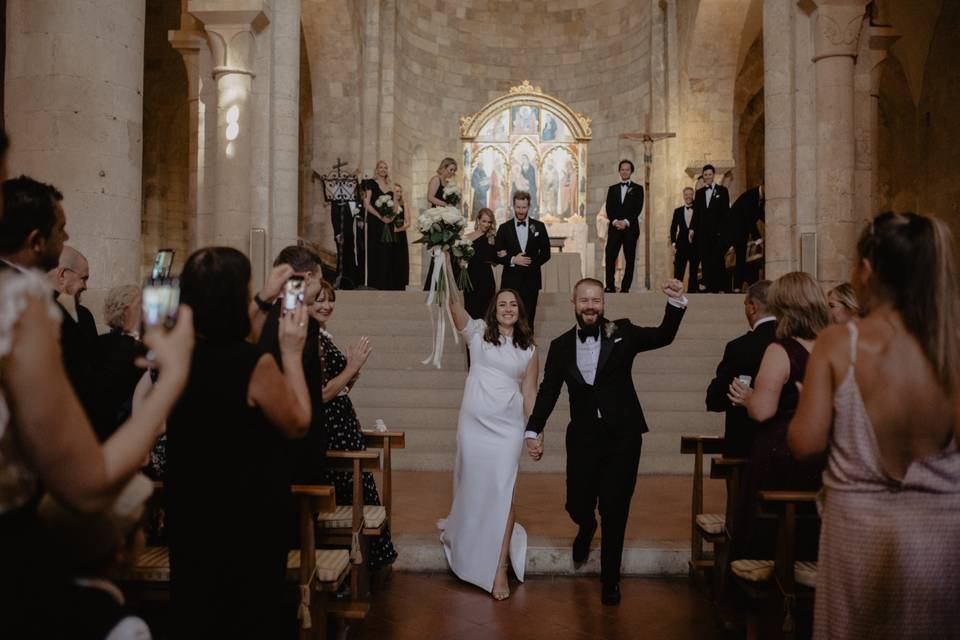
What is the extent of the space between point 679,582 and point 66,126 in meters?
4.96

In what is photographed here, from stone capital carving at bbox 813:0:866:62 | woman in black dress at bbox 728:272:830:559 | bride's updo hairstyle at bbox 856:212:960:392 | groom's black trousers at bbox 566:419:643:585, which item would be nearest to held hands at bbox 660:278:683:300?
woman in black dress at bbox 728:272:830:559

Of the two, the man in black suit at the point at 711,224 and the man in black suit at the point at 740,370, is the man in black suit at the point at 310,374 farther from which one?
the man in black suit at the point at 711,224

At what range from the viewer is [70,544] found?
1.65 metres

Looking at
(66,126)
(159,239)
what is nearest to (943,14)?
(66,126)

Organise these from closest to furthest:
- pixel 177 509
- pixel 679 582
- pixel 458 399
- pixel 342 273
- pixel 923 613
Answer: pixel 923 613 → pixel 177 509 → pixel 679 582 → pixel 458 399 → pixel 342 273

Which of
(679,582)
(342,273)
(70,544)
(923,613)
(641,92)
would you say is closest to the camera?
(70,544)

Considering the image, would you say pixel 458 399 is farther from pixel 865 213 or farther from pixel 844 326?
pixel 844 326

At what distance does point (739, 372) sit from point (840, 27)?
7.07 metres

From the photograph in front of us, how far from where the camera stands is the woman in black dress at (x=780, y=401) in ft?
11.1

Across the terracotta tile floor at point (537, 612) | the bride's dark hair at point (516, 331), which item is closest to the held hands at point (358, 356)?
the bride's dark hair at point (516, 331)

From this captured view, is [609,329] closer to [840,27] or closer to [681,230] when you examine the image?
[840,27]

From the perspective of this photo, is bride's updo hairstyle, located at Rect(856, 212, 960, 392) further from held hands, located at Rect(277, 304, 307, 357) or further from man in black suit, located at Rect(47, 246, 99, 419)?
man in black suit, located at Rect(47, 246, 99, 419)

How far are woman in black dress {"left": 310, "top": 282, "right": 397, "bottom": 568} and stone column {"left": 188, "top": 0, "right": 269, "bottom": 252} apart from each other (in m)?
6.24

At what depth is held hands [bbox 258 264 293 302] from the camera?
2.65 metres
